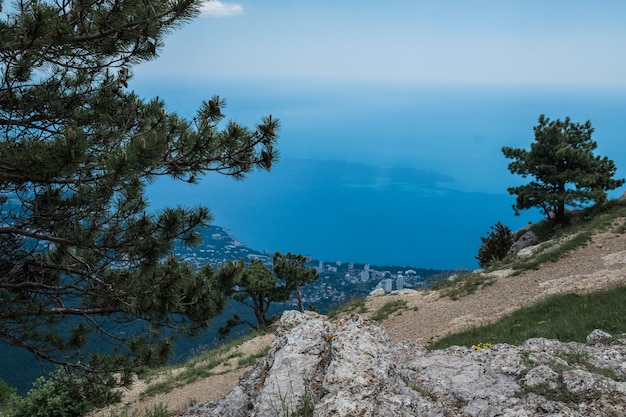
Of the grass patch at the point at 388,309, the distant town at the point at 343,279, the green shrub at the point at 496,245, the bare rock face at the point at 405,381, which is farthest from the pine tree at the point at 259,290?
the distant town at the point at 343,279

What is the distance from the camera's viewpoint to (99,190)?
5734 millimetres

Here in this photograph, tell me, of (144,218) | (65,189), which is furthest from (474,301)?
(65,189)

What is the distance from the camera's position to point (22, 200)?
6719mm

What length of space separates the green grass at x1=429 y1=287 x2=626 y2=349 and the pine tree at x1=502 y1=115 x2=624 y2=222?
1194 centimetres

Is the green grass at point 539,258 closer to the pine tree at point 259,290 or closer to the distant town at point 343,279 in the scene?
the pine tree at point 259,290

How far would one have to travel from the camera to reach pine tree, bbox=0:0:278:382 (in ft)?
19.9

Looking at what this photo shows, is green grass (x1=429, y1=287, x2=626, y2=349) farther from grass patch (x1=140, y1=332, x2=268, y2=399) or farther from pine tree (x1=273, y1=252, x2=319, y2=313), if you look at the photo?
pine tree (x1=273, y1=252, x2=319, y2=313)

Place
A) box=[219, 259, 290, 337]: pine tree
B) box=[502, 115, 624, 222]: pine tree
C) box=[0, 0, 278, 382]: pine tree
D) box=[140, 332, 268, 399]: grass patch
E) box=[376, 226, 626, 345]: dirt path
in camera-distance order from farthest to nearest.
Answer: box=[219, 259, 290, 337]: pine tree → box=[502, 115, 624, 222]: pine tree → box=[140, 332, 268, 399]: grass patch → box=[376, 226, 626, 345]: dirt path → box=[0, 0, 278, 382]: pine tree

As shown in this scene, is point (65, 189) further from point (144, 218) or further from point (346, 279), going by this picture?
point (346, 279)

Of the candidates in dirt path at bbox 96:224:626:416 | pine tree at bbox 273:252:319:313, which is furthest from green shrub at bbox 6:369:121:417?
pine tree at bbox 273:252:319:313

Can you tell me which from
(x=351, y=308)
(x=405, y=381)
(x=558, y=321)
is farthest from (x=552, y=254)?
(x=405, y=381)

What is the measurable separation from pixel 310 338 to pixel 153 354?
4.29m

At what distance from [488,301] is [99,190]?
1179 centimetres

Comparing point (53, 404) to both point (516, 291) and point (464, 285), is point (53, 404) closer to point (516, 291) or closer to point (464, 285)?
point (464, 285)
